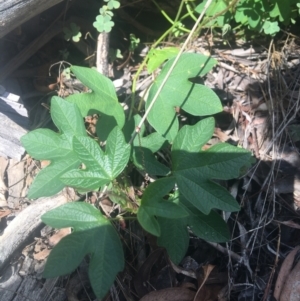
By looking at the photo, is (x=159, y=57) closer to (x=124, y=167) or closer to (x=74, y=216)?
(x=124, y=167)

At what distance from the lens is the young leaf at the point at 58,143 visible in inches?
69.1

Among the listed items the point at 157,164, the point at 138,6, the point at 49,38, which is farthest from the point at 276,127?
the point at 49,38

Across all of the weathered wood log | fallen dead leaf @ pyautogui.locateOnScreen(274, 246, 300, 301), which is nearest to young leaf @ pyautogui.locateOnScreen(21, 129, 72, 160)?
the weathered wood log

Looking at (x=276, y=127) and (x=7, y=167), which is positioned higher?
(x=7, y=167)

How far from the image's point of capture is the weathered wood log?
1.75m

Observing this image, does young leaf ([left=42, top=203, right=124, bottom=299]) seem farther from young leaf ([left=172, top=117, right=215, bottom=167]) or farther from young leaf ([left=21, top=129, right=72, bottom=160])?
young leaf ([left=172, top=117, right=215, bottom=167])

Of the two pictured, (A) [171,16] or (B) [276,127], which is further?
(A) [171,16]

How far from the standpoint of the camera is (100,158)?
1644mm

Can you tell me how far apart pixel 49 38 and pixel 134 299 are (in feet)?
4.87

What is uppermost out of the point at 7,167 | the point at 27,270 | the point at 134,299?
the point at 7,167

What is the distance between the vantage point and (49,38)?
2506 mm

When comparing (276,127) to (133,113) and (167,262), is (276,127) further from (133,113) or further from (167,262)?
(167,262)

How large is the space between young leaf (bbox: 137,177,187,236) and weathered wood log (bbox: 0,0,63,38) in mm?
895

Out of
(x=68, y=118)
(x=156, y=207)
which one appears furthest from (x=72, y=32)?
(x=156, y=207)
